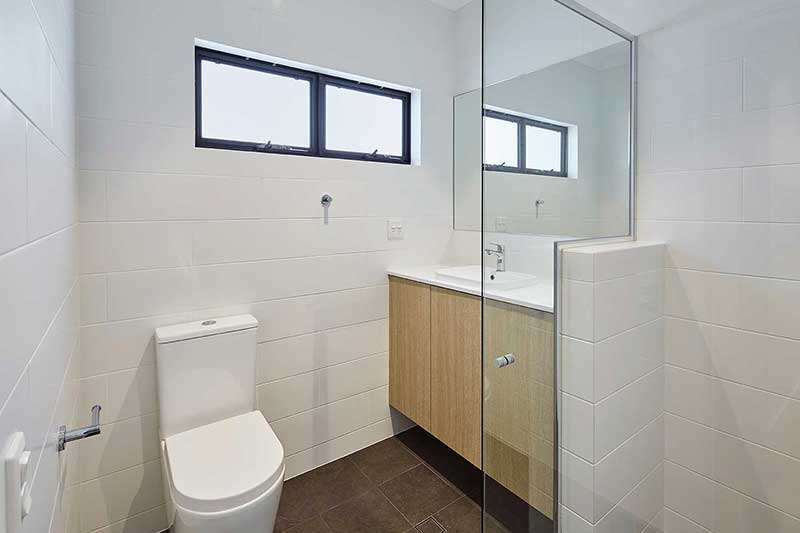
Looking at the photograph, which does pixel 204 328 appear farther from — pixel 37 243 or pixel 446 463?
pixel 446 463

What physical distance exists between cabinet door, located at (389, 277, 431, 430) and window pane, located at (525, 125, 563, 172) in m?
0.87

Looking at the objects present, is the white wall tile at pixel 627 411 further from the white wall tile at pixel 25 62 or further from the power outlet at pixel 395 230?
the white wall tile at pixel 25 62

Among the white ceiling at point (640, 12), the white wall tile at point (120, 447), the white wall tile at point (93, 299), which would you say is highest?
the white ceiling at point (640, 12)

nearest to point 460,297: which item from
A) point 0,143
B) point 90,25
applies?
point 0,143

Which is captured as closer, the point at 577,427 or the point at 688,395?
the point at 577,427

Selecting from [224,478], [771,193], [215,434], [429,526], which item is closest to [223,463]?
[224,478]

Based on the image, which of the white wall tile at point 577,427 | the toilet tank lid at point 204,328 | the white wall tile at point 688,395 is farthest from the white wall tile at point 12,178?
the white wall tile at point 688,395

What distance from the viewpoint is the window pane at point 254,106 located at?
79.4 inches

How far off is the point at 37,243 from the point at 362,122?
74.5 inches

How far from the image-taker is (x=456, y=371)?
2.06 m

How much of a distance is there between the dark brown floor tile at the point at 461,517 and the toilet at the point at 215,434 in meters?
0.79

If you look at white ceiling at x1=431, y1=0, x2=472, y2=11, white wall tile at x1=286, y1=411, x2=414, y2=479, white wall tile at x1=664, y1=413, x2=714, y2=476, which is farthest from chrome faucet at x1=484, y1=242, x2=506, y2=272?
white ceiling at x1=431, y1=0, x2=472, y2=11

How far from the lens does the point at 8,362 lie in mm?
578

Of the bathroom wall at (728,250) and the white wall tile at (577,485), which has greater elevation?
the bathroom wall at (728,250)
